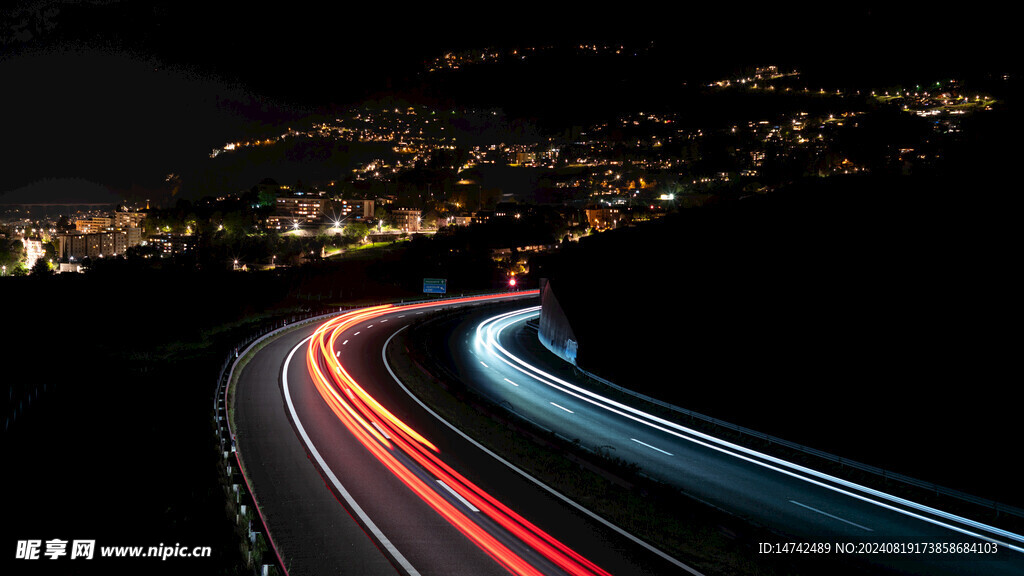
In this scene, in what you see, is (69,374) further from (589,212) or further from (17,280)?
(589,212)

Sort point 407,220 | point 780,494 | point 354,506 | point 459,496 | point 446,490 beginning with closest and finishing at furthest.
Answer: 1. point 354,506
2. point 459,496
3. point 446,490
4. point 780,494
5. point 407,220

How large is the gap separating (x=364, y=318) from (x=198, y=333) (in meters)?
13.6

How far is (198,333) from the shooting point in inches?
1751

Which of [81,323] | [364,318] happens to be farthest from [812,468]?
[81,323]

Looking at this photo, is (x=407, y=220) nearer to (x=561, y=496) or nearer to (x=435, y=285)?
(x=435, y=285)

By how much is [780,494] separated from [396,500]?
31.9ft

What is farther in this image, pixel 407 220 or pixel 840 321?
pixel 407 220

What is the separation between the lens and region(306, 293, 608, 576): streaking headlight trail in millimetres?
9273

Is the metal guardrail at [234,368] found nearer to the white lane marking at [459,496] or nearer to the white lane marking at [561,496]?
the white lane marking at [459,496]

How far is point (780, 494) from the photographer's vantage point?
44.9 ft

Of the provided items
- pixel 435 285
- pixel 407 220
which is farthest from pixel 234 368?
pixel 407 220

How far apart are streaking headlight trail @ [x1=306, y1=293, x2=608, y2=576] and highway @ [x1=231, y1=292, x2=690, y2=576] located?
A: 31 millimetres

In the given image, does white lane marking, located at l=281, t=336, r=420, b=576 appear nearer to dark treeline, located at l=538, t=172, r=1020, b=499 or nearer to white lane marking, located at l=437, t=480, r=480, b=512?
white lane marking, located at l=437, t=480, r=480, b=512

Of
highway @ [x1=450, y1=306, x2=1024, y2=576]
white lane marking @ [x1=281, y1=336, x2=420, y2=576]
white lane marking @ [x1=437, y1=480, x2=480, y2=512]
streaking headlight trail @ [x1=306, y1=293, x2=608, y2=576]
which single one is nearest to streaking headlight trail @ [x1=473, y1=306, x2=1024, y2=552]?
highway @ [x1=450, y1=306, x2=1024, y2=576]
